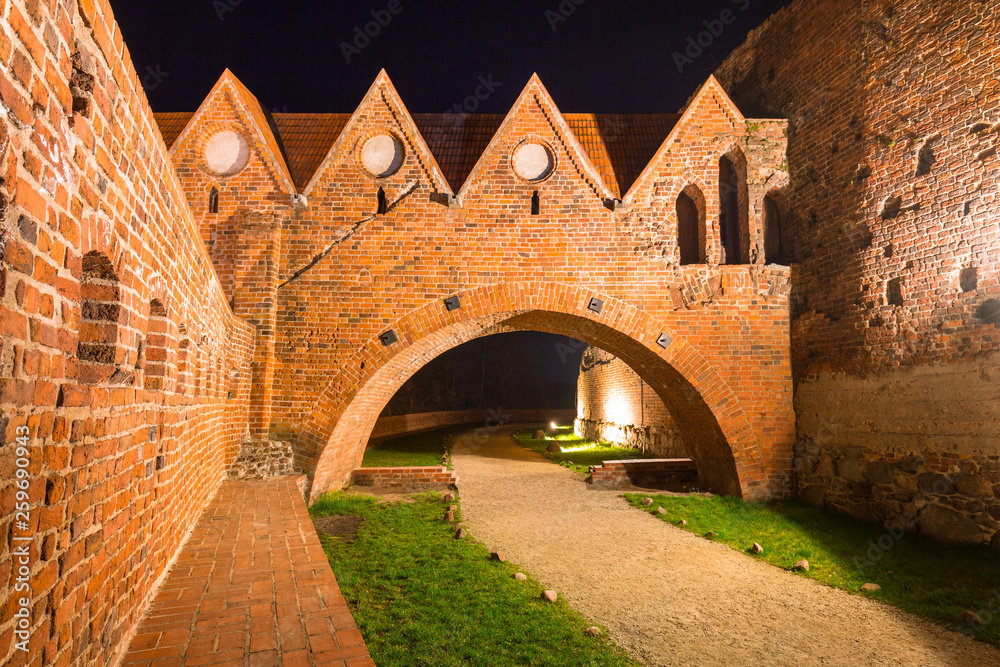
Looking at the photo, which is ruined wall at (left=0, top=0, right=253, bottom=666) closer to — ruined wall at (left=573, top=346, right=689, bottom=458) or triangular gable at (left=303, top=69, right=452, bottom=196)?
triangular gable at (left=303, top=69, right=452, bottom=196)

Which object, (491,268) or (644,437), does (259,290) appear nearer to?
(491,268)

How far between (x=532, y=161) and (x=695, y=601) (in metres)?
7.41

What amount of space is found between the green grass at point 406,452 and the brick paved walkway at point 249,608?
24.9ft

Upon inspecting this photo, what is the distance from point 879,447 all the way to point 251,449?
9.31 metres

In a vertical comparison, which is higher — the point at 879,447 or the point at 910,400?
the point at 910,400

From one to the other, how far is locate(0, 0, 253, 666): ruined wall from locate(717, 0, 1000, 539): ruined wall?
8621mm

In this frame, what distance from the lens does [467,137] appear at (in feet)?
35.1

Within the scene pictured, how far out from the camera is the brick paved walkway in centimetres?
264

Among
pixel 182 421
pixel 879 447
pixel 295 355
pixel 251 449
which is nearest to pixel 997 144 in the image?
pixel 879 447

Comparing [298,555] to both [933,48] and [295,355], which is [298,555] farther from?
[933,48]

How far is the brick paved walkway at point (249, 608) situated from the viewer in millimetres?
2645

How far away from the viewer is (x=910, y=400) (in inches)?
287

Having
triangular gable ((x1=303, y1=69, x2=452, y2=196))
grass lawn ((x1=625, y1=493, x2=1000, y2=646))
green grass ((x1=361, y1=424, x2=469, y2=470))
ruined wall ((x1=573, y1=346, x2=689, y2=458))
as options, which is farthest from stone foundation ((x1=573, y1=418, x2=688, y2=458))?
triangular gable ((x1=303, y1=69, x2=452, y2=196))

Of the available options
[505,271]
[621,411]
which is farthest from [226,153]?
[621,411]
